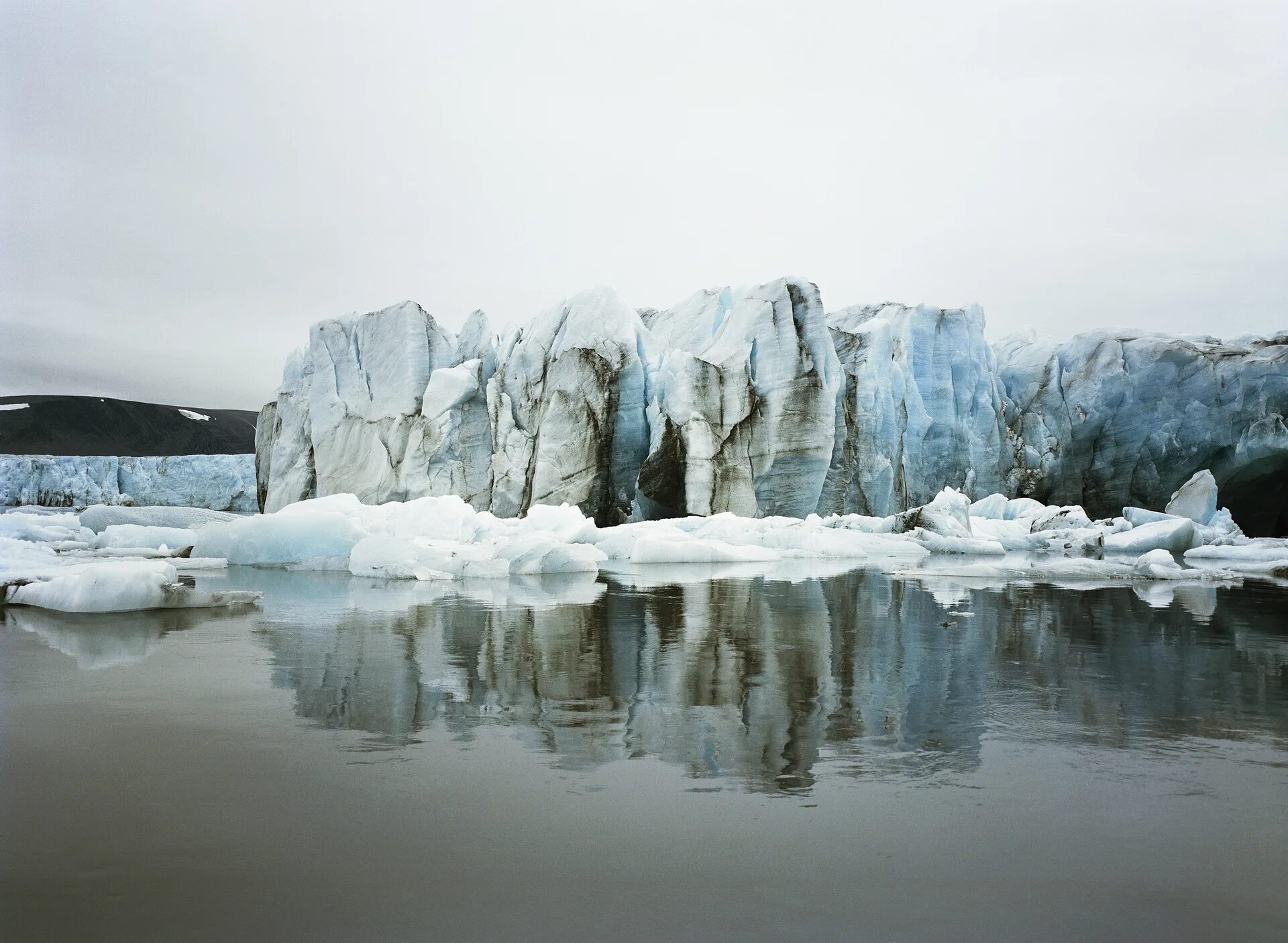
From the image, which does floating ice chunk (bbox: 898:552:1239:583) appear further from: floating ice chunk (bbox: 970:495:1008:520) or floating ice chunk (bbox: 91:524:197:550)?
floating ice chunk (bbox: 91:524:197:550)

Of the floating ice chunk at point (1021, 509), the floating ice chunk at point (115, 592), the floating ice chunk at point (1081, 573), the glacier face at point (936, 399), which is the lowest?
the floating ice chunk at point (1081, 573)

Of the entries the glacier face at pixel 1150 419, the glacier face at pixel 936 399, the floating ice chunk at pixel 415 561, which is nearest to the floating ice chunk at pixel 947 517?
the glacier face at pixel 936 399

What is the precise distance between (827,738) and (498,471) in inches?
818

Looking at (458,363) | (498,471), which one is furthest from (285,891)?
(458,363)

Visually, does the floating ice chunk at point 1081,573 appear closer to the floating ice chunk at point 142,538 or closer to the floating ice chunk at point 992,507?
the floating ice chunk at point 992,507

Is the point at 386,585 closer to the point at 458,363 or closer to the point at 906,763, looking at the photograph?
the point at 906,763

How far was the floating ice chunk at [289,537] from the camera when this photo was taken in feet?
40.7

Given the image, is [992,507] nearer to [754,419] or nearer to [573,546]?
[754,419]

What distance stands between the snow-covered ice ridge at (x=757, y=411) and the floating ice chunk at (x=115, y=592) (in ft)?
48.6

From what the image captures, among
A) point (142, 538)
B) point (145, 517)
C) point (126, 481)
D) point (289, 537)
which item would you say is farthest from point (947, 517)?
point (126, 481)

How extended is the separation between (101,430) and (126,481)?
28.8 metres

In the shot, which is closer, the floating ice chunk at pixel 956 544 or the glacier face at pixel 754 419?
the floating ice chunk at pixel 956 544

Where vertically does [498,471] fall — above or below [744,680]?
above

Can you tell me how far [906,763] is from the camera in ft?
10.7
